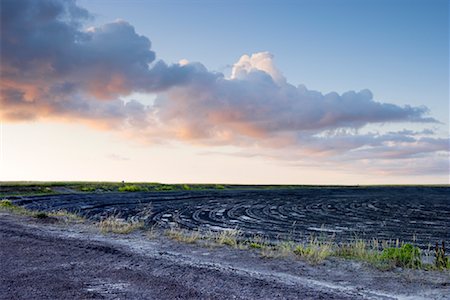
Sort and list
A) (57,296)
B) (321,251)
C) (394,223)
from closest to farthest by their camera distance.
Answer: (57,296) < (321,251) < (394,223)

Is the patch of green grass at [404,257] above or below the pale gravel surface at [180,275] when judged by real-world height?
above

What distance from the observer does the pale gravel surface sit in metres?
9.20

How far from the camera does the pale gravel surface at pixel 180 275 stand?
920 cm

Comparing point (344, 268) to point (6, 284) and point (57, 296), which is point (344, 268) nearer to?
point (57, 296)

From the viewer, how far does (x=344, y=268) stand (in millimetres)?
11977

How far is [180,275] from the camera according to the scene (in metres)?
10.6

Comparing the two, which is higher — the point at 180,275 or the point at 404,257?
the point at 404,257

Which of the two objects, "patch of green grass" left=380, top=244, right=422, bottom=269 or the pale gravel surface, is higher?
"patch of green grass" left=380, top=244, right=422, bottom=269

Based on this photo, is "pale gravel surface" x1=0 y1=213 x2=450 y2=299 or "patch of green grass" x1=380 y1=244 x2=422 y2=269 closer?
"pale gravel surface" x1=0 y1=213 x2=450 y2=299

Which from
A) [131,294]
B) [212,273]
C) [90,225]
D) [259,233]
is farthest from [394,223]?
[131,294]

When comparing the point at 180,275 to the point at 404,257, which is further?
the point at 404,257

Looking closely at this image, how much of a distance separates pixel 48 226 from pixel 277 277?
1305 cm

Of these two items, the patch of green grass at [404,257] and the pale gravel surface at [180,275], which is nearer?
the pale gravel surface at [180,275]

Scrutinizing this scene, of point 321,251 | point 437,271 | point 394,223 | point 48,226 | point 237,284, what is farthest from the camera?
point 394,223
